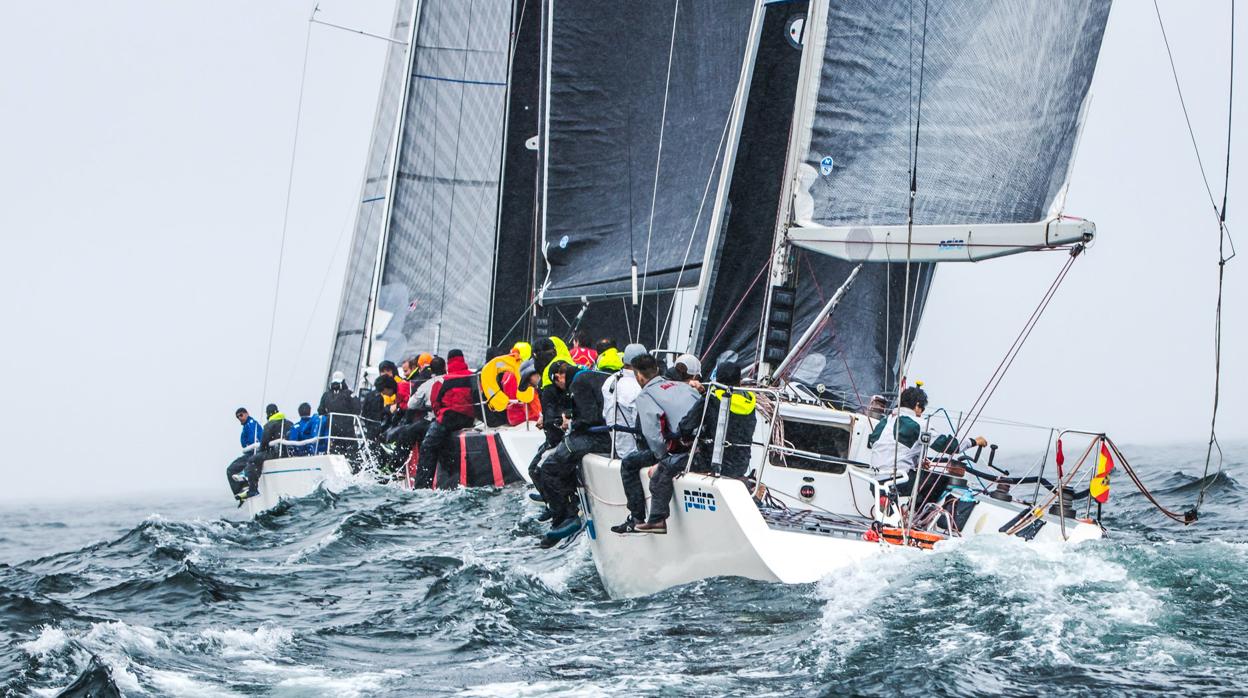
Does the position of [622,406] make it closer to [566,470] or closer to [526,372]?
[566,470]

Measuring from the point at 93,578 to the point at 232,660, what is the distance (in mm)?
5484

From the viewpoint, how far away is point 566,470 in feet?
33.6

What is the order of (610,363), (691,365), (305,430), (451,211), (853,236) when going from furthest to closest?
(451,211), (305,430), (853,236), (610,363), (691,365)

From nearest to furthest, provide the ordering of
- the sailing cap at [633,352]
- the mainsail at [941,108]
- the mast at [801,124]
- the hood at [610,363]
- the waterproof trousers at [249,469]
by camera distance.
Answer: the sailing cap at [633,352] → the hood at [610,363] → the mainsail at [941,108] → the mast at [801,124] → the waterproof trousers at [249,469]

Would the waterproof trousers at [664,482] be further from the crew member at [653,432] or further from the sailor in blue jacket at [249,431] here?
the sailor in blue jacket at [249,431]

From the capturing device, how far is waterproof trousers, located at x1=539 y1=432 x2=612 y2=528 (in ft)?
32.2

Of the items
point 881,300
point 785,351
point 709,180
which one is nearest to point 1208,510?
point 881,300

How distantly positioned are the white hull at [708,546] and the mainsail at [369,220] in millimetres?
16448

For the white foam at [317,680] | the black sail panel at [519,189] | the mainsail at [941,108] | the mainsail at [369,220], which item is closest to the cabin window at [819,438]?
the mainsail at [941,108]

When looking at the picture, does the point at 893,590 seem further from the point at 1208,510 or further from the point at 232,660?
the point at 1208,510

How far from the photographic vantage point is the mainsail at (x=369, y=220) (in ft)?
84.4

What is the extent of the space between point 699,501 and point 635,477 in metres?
0.69

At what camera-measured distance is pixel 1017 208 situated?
10547 mm

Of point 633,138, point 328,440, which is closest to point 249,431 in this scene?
point 328,440
